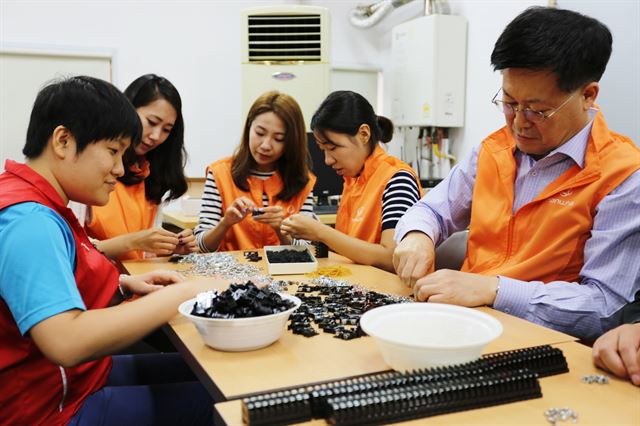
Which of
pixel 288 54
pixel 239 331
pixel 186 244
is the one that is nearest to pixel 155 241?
pixel 186 244

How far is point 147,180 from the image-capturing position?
2.61 m

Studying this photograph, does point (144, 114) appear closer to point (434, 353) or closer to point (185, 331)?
point (185, 331)

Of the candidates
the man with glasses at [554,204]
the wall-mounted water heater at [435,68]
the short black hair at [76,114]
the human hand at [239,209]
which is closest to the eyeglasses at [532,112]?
the man with glasses at [554,204]

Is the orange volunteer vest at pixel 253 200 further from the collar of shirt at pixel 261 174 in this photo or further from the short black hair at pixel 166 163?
the short black hair at pixel 166 163

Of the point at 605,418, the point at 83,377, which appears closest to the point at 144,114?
the point at 83,377

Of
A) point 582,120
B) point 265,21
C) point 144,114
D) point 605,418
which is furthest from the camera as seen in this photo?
point 265,21

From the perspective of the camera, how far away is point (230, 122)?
17.0ft

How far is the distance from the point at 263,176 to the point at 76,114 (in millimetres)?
1492

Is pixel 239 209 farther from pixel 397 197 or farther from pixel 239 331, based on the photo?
pixel 239 331

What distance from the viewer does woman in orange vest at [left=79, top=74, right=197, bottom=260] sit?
7.58 ft

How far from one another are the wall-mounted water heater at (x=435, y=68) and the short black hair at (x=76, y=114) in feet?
10.8

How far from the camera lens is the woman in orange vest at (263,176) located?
2.63 meters

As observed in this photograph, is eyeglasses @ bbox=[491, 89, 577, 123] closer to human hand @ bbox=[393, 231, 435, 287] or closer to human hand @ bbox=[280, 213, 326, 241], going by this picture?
human hand @ bbox=[393, 231, 435, 287]

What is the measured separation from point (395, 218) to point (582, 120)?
0.85 metres
